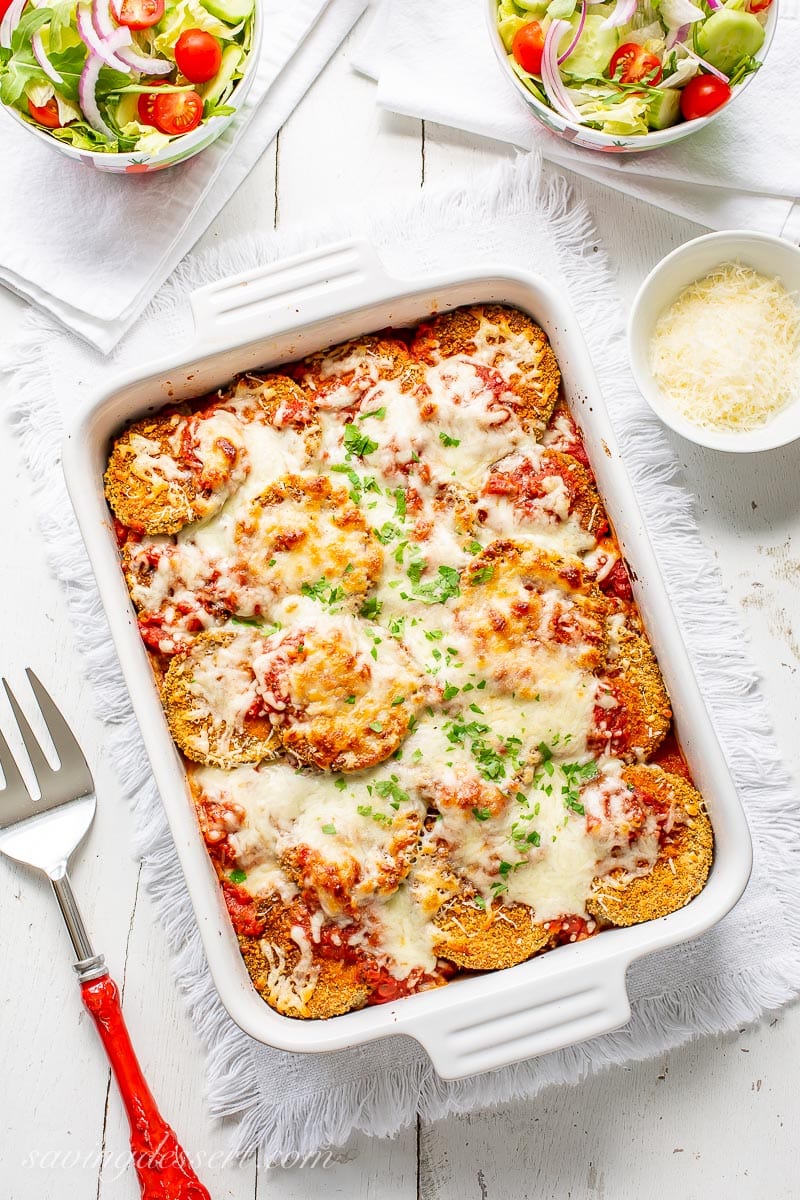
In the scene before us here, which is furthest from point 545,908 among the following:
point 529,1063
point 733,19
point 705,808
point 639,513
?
point 733,19

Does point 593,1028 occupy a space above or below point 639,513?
below

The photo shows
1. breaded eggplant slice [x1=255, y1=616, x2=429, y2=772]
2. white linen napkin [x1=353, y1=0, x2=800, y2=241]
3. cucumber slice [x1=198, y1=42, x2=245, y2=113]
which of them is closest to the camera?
breaded eggplant slice [x1=255, y1=616, x2=429, y2=772]

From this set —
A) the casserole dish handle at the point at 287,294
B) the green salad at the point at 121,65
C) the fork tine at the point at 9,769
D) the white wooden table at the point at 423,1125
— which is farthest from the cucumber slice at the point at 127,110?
the fork tine at the point at 9,769

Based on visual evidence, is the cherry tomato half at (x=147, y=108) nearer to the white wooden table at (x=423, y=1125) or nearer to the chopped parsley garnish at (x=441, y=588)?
the white wooden table at (x=423, y=1125)

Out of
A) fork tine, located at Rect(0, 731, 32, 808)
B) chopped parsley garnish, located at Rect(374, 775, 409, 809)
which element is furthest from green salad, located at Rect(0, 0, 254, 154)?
chopped parsley garnish, located at Rect(374, 775, 409, 809)

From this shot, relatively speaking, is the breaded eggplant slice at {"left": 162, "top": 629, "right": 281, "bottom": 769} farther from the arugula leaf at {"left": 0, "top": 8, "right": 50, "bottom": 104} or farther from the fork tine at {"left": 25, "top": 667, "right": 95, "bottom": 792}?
the arugula leaf at {"left": 0, "top": 8, "right": 50, "bottom": 104}

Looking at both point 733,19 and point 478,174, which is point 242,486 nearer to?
point 478,174

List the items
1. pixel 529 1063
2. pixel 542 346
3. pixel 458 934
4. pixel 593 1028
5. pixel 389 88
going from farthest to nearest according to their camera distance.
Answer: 1. pixel 389 88
2. pixel 529 1063
3. pixel 542 346
4. pixel 458 934
5. pixel 593 1028
